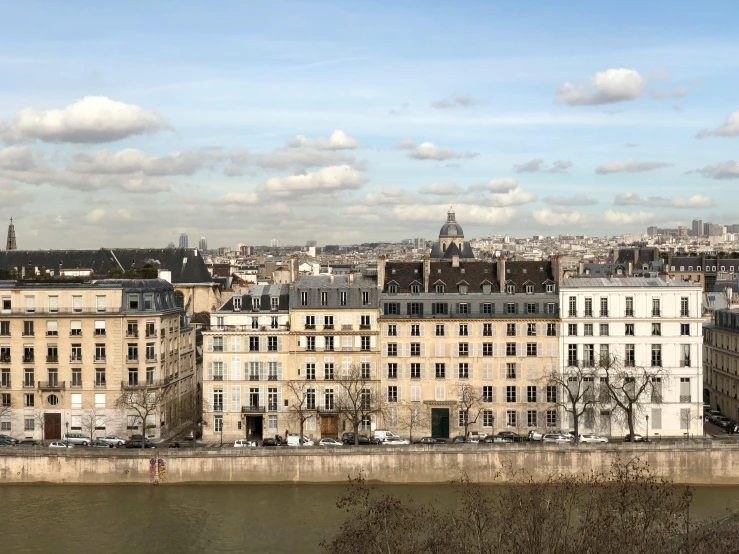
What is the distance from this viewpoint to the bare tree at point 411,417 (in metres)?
59.8

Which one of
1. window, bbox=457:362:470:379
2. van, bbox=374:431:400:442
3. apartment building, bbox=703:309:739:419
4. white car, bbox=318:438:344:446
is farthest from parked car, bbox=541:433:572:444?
apartment building, bbox=703:309:739:419

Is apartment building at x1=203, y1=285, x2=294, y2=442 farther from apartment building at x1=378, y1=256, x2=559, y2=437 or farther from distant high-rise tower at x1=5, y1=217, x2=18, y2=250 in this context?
distant high-rise tower at x1=5, y1=217, x2=18, y2=250

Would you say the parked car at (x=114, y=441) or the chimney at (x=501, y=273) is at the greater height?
the chimney at (x=501, y=273)

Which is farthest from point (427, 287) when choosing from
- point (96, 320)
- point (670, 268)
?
point (670, 268)

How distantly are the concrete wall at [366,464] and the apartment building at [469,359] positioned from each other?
5.94m

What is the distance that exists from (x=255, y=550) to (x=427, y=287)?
23.7 metres

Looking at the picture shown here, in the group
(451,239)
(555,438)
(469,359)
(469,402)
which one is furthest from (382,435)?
(451,239)

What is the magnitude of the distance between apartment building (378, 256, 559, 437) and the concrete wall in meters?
5.94

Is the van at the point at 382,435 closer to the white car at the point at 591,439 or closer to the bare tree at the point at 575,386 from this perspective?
the bare tree at the point at 575,386

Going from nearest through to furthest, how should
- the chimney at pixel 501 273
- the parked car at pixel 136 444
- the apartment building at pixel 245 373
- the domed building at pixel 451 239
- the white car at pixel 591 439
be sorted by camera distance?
1. the white car at pixel 591 439
2. the parked car at pixel 136 444
3. the apartment building at pixel 245 373
4. the chimney at pixel 501 273
5. the domed building at pixel 451 239

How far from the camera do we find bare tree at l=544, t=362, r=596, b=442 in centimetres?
5878

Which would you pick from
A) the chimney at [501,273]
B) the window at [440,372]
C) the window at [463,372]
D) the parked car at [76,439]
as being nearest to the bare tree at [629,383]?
the chimney at [501,273]

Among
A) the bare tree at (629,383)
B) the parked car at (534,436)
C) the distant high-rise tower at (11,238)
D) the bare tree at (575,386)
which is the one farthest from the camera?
→ the distant high-rise tower at (11,238)

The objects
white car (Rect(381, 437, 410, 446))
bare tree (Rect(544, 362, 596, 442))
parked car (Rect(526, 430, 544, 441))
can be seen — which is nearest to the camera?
white car (Rect(381, 437, 410, 446))
